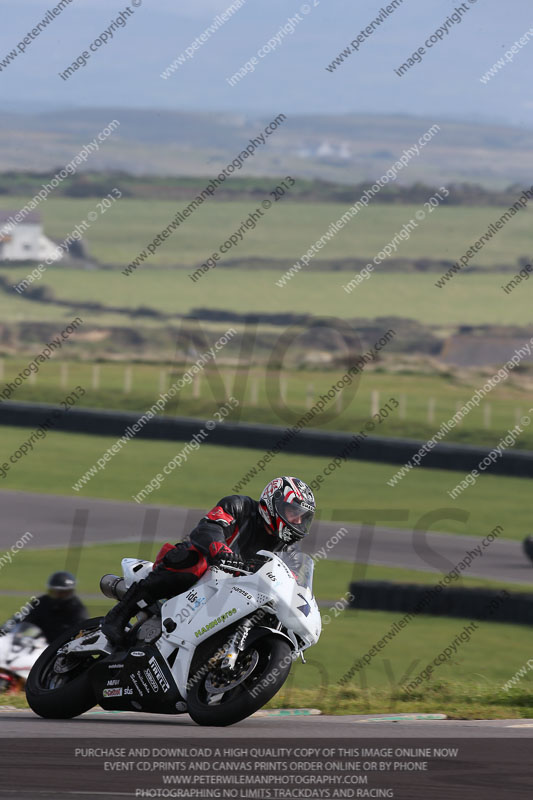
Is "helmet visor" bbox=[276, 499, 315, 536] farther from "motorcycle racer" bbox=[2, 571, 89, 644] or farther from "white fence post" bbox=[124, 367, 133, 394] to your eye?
"white fence post" bbox=[124, 367, 133, 394]

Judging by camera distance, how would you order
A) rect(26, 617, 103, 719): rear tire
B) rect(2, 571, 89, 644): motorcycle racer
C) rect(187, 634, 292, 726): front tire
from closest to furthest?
rect(187, 634, 292, 726): front tire < rect(26, 617, 103, 719): rear tire < rect(2, 571, 89, 644): motorcycle racer

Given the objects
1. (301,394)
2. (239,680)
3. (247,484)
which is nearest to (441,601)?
(239,680)

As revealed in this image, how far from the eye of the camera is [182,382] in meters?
45.2

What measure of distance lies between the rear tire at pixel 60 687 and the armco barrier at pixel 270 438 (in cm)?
2161

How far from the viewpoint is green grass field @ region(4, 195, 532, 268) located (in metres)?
105

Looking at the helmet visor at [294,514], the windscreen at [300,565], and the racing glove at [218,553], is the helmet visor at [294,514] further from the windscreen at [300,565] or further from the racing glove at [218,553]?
the racing glove at [218,553]

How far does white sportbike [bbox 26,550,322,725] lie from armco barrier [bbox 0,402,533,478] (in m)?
21.7

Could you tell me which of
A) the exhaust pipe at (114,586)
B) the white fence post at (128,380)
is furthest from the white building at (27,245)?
the exhaust pipe at (114,586)

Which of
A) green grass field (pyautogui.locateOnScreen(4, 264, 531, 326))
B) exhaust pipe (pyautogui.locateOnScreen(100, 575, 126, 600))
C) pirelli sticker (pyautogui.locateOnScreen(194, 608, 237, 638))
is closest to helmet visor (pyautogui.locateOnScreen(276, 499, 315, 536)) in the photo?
pirelli sticker (pyautogui.locateOnScreen(194, 608, 237, 638))

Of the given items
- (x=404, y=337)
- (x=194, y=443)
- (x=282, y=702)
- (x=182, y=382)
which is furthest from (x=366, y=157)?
(x=282, y=702)

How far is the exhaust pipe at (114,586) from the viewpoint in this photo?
7238 millimetres

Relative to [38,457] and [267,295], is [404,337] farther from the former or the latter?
[38,457]

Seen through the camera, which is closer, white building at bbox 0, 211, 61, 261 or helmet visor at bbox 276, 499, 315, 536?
helmet visor at bbox 276, 499, 315, 536

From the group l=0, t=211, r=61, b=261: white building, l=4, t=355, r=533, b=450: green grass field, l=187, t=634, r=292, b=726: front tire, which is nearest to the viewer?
l=187, t=634, r=292, b=726: front tire
